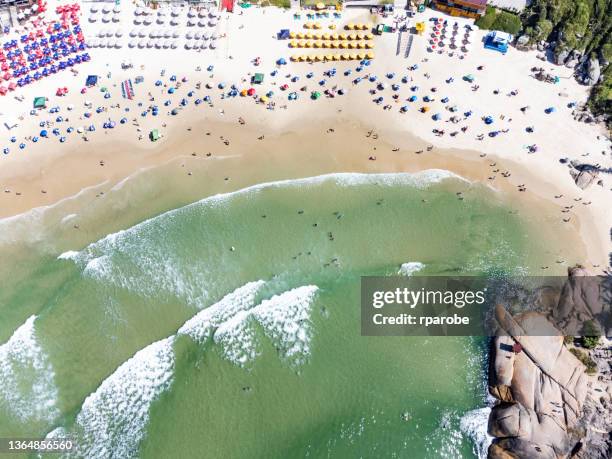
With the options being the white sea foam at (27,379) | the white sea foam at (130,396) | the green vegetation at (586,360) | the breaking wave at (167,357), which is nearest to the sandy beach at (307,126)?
the green vegetation at (586,360)

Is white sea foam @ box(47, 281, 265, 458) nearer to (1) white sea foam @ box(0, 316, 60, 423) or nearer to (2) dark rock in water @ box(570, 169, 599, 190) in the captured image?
(1) white sea foam @ box(0, 316, 60, 423)

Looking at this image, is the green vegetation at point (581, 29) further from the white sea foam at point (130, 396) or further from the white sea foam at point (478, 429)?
the white sea foam at point (130, 396)

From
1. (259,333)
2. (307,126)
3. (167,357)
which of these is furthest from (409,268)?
(167,357)

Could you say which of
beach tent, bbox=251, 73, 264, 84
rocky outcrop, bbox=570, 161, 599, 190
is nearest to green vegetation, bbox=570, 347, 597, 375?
rocky outcrop, bbox=570, 161, 599, 190

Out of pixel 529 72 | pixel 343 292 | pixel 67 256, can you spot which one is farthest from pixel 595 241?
pixel 67 256

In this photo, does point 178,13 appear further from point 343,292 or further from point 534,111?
point 534,111
